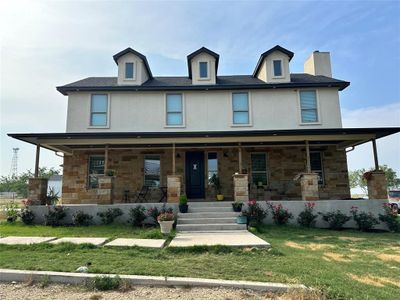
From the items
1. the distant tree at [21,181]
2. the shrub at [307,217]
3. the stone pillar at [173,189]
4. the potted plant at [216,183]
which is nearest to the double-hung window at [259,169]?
the potted plant at [216,183]

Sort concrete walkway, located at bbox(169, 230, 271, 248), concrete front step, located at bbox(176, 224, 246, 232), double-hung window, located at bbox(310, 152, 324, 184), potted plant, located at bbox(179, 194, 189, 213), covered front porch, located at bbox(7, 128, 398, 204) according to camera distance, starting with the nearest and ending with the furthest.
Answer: concrete walkway, located at bbox(169, 230, 271, 248), concrete front step, located at bbox(176, 224, 246, 232), potted plant, located at bbox(179, 194, 189, 213), covered front porch, located at bbox(7, 128, 398, 204), double-hung window, located at bbox(310, 152, 324, 184)

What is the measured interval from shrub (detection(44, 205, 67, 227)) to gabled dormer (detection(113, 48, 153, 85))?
7.08 meters

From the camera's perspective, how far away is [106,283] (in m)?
3.81

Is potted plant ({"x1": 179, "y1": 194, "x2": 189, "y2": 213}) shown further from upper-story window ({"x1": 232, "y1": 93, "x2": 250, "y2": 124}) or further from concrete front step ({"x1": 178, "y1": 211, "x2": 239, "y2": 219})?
upper-story window ({"x1": 232, "y1": 93, "x2": 250, "y2": 124})

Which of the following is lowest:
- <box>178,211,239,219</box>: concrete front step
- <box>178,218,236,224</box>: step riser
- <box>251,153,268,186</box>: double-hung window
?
<box>178,218,236,224</box>: step riser

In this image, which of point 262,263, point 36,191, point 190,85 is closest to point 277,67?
point 190,85

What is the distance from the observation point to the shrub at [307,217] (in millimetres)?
9344

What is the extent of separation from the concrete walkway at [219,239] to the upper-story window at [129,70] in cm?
922

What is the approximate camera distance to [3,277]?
4.16m

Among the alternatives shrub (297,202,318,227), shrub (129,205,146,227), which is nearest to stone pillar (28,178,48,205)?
shrub (129,205,146,227)

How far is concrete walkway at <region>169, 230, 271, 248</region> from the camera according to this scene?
6098mm

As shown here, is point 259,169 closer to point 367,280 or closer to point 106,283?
point 367,280

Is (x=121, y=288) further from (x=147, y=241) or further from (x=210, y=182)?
(x=210, y=182)

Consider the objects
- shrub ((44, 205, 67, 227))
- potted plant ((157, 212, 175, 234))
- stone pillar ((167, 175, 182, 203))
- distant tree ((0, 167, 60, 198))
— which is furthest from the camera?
distant tree ((0, 167, 60, 198))
